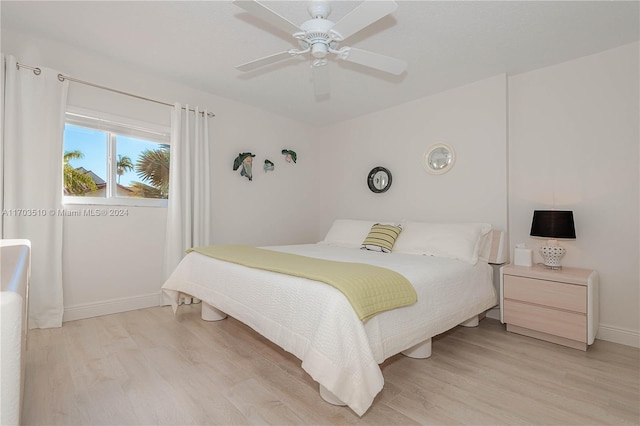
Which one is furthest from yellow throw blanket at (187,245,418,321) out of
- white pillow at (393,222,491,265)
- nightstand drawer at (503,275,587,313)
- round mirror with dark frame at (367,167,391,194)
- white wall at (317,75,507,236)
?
round mirror with dark frame at (367,167,391,194)

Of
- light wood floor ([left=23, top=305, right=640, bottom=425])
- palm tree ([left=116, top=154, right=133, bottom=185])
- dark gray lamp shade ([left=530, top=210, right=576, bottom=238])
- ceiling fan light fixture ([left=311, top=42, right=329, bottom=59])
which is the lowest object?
light wood floor ([left=23, top=305, right=640, bottom=425])

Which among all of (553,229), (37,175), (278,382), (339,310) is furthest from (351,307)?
(37,175)

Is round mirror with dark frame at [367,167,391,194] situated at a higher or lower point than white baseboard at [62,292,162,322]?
higher

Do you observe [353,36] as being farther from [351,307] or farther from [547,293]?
[547,293]

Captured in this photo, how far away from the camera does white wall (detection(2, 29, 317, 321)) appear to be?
8.99ft

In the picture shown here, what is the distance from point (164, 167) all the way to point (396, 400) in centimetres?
314

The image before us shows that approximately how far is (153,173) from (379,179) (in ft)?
8.81

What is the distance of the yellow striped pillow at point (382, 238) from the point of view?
3.14m

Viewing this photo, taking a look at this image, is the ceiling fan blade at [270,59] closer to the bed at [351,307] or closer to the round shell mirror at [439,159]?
the bed at [351,307]

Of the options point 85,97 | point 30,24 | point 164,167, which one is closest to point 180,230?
point 164,167

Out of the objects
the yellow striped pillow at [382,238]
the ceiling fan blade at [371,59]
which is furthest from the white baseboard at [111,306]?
the ceiling fan blade at [371,59]

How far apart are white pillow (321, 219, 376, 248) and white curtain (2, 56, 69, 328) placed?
8.72 feet

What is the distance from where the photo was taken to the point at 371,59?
212cm

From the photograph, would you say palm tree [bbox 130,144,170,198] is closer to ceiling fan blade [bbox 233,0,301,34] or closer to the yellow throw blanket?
the yellow throw blanket
